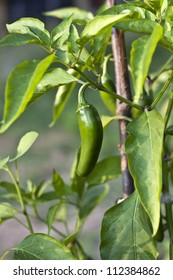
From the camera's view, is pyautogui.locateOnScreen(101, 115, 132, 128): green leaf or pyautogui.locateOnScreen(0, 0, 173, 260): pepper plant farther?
pyautogui.locateOnScreen(101, 115, 132, 128): green leaf

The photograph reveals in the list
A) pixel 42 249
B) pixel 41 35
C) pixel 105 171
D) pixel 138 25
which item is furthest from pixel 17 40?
pixel 105 171

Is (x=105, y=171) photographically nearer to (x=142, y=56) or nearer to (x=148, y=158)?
(x=148, y=158)

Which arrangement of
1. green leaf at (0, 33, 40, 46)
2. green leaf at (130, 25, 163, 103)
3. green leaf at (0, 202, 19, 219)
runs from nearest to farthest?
green leaf at (130, 25, 163, 103) < green leaf at (0, 33, 40, 46) < green leaf at (0, 202, 19, 219)

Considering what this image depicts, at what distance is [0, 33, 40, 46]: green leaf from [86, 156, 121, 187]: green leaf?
1.49 feet

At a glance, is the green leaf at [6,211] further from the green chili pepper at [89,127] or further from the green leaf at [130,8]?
the green leaf at [130,8]

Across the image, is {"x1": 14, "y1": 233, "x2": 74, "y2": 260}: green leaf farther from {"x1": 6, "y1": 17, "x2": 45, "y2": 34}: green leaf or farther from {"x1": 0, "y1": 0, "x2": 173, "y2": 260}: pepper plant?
{"x1": 6, "y1": 17, "x2": 45, "y2": 34}: green leaf

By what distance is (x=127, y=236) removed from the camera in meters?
1.03

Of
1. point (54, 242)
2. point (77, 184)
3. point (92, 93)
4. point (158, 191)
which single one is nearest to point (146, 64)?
point (158, 191)

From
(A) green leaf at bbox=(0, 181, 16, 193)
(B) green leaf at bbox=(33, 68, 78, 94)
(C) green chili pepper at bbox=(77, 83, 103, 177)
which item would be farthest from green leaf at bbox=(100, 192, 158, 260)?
(A) green leaf at bbox=(0, 181, 16, 193)

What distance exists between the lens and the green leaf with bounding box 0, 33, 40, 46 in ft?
2.95

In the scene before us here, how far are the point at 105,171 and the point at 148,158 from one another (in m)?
0.38

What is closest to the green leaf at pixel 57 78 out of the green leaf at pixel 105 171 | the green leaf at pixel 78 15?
the green leaf at pixel 78 15

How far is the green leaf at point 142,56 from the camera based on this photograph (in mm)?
764
